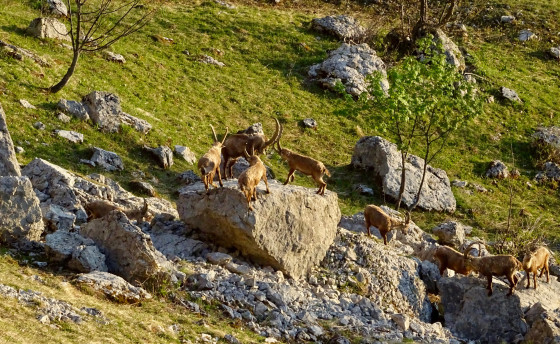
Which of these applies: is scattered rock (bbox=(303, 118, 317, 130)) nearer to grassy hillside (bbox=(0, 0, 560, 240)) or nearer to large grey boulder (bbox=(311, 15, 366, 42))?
grassy hillside (bbox=(0, 0, 560, 240))

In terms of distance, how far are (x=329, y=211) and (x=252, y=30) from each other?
27.7m

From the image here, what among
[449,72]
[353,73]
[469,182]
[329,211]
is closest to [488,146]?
[469,182]

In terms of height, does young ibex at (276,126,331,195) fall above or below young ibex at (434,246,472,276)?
above

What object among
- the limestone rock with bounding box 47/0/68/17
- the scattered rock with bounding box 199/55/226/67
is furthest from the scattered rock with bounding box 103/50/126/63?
the scattered rock with bounding box 199/55/226/67

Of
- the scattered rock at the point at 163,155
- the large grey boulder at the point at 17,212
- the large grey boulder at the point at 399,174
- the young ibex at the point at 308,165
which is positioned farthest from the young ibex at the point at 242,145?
the large grey boulder at the point at 399,174

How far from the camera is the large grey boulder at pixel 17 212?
16016 millimetres

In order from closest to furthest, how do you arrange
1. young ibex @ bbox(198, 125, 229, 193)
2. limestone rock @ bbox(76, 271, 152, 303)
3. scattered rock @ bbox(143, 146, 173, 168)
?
limestone rock @ bbox(76, 271, 152, 303) < young ibex @ bbox(198, 125, 229, 193) < scattered rock @ bbox(143, 146, 173, 168)

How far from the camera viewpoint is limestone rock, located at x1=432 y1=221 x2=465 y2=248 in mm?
26641

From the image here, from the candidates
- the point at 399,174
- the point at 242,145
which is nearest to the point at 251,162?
the point at 242,145

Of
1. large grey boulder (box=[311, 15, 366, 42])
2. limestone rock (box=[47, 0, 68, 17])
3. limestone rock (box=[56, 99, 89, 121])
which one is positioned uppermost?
large grey boulder (box=[311, 15, 366, 42])

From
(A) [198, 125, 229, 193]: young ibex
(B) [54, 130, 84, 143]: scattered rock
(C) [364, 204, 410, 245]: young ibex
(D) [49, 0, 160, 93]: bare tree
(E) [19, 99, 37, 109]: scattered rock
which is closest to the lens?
(A) [198, 125, 229, 193]: young ibex

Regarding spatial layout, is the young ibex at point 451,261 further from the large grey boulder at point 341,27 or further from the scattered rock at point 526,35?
the scattered rock at point 526,35

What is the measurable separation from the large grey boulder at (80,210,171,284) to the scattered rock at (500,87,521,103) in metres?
32.1

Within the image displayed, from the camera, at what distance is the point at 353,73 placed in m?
39.6
